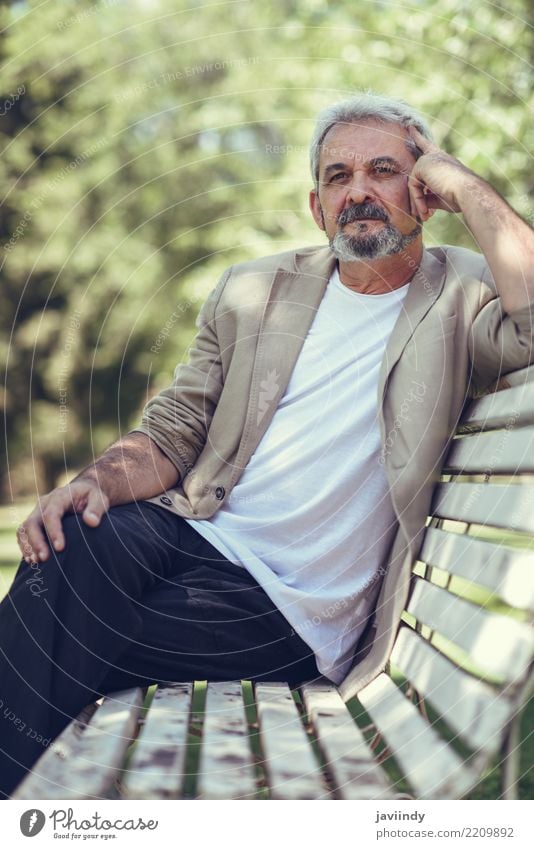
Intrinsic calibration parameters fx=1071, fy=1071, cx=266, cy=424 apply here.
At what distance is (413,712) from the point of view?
2506 mm

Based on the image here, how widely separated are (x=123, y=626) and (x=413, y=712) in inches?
Answer: 33.8

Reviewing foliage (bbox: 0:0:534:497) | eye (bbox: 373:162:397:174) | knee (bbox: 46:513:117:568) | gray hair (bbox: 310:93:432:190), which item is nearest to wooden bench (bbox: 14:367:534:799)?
knee (bbox: 46:513:117:568)

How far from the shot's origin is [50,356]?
17719mm

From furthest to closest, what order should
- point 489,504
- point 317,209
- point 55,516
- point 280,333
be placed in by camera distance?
point 317,209, point 280,333, point 55,516, point 489,504

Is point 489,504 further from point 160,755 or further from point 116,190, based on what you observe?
point 116,190

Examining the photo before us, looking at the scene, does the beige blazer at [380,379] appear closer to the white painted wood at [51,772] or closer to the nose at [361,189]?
the nose at [361,189]

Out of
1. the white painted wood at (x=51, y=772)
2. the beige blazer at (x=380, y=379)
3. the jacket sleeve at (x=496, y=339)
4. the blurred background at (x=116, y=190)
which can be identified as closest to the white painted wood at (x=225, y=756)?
the white painted wood at (x=51, y=772)

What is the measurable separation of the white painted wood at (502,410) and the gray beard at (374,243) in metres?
Result: 0.61

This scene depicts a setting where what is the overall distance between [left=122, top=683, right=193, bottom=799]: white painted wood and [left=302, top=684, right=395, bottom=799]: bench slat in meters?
0.32

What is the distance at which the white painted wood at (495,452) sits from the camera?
2.48m

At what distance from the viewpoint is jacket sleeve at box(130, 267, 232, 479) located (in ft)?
11.2
